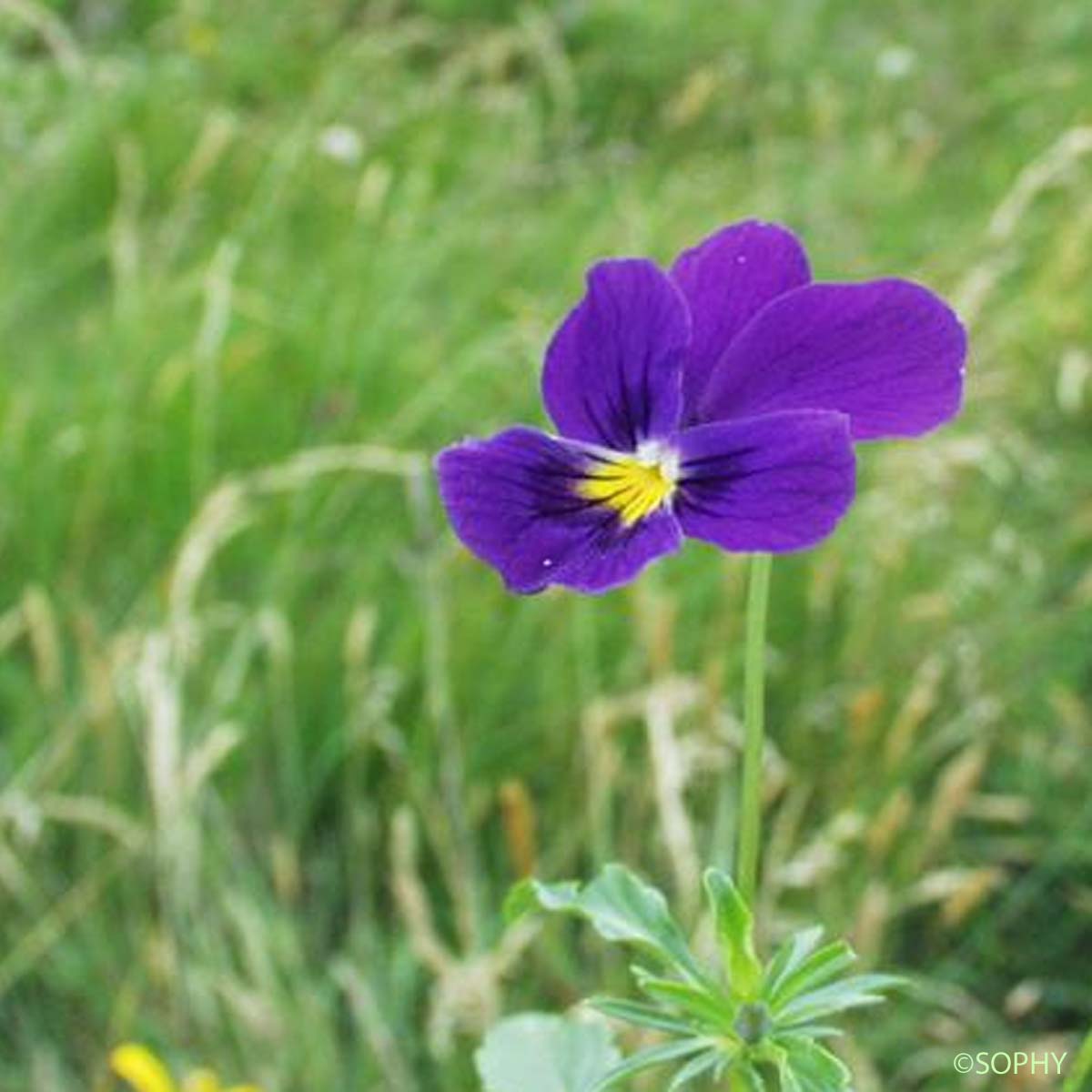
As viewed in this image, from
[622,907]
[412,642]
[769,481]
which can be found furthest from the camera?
[412,642]

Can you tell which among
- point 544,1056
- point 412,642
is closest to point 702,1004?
point 544,1056

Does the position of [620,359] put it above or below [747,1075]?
above

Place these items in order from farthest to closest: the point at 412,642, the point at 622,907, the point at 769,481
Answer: the point at 412,642, the point at 622,907, the point at 769,481

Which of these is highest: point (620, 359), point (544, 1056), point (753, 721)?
point (620, 359)

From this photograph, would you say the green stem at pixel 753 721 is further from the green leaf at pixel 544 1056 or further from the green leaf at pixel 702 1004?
the green leaf at pixel 544 1056

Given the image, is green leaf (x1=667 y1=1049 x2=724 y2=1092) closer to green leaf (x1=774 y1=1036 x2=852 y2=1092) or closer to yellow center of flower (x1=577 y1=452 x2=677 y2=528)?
green leaf (x1=774 y1=1036 x2=852 y2=1092)

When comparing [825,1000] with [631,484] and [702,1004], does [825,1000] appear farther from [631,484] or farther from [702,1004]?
[631,484]

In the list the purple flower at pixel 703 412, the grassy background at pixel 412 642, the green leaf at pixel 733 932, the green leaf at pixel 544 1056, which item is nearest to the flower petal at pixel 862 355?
the purple flower at pixel 703 412

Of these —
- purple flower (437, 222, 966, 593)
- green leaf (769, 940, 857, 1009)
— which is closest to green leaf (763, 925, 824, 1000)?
green leaf (769, 940, 857, 1009)
